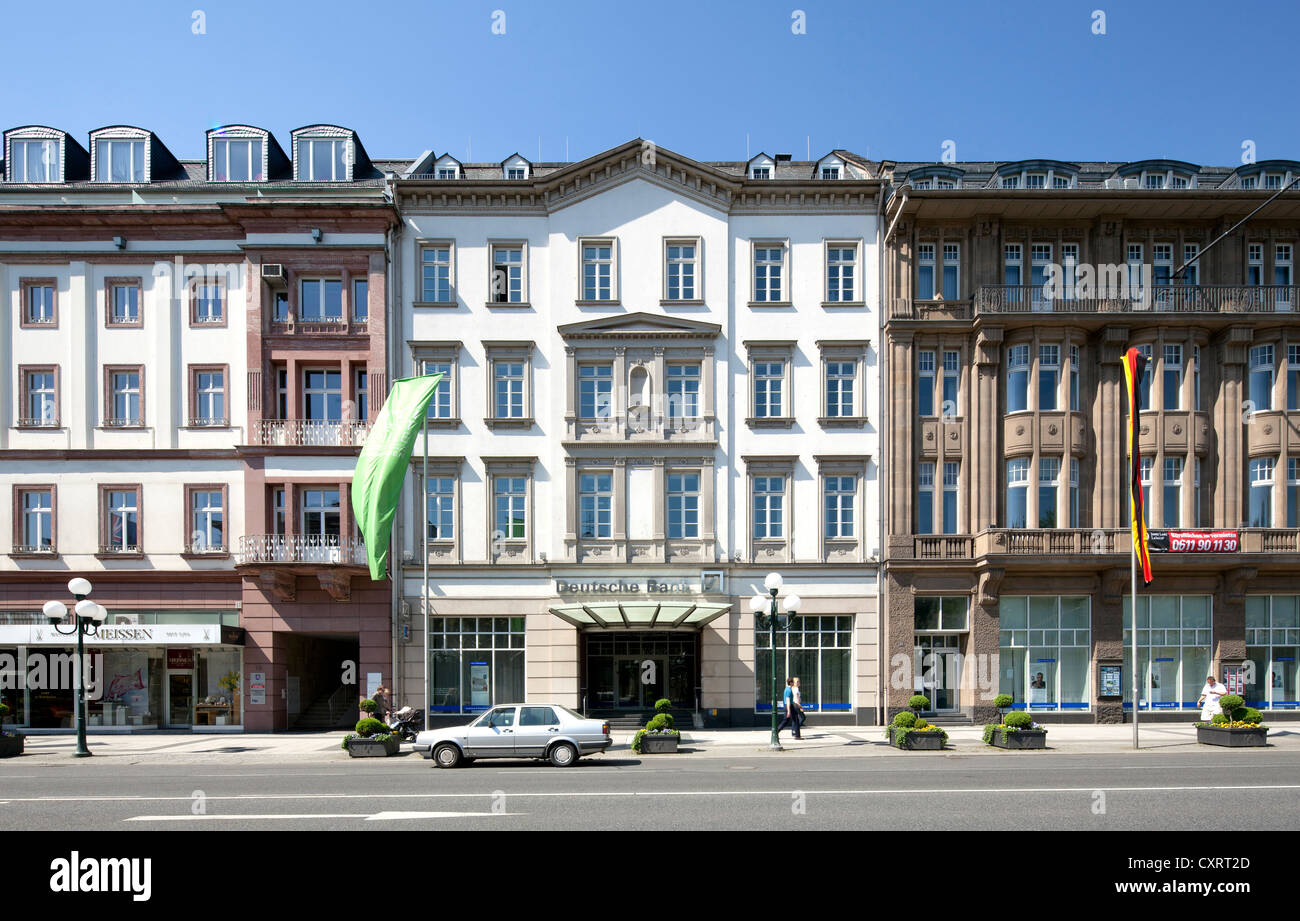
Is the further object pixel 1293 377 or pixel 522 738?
pixel 1293 377

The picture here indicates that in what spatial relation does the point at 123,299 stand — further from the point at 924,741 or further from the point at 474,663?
the point at 924,741

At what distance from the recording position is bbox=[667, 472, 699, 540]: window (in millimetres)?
29281

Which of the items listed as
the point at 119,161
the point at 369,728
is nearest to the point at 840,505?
the point at 369,728

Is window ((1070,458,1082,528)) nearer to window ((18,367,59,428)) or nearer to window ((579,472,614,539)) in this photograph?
window ((579,472,614,539))

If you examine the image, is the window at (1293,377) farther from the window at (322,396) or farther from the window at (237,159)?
the window at (237,159)

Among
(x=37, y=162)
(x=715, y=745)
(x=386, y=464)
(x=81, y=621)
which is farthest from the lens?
(x=37, y=162)

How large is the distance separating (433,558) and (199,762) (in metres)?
9.15

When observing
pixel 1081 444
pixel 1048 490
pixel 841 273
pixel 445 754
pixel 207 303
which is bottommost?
pixel 445 754

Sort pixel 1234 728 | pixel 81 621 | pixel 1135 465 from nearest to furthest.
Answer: pixel 1234 728 < pixel 81 621 < pixel 1135 465

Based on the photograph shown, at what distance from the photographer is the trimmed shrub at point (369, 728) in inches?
885

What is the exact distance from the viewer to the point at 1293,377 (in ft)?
95.8

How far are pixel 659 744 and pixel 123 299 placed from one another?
23.0 metres
